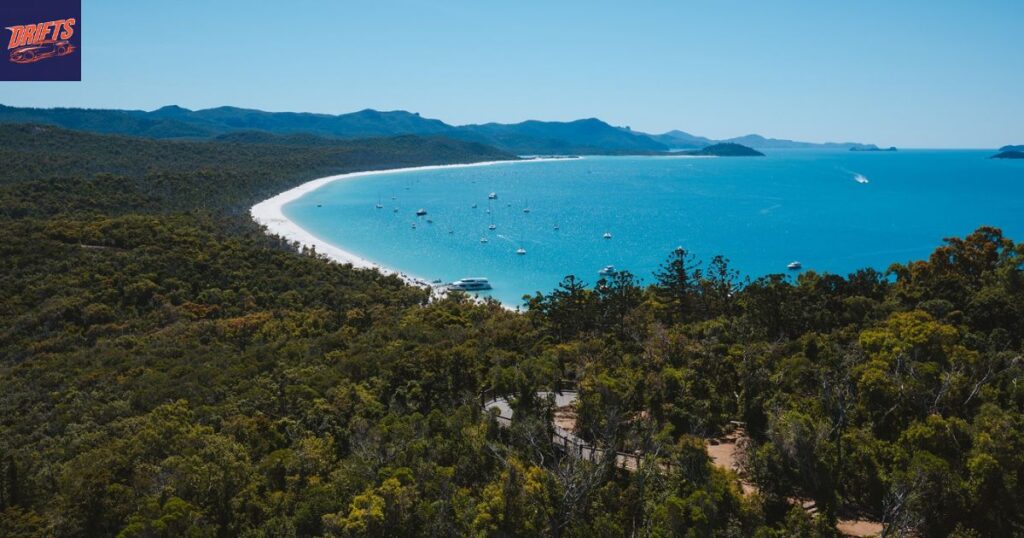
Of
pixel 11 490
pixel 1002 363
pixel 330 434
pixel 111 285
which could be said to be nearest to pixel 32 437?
pixel 11 490

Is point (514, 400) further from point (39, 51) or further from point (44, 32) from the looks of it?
point (39, 51)

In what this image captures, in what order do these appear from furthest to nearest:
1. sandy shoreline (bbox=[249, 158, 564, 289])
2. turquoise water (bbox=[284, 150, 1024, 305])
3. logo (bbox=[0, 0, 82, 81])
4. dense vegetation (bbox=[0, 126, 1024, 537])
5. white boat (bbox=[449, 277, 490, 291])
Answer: turquoise water (bbox=[284, 150, 1024, 305]) < sandy shoreline (bbox=[249, 158, 564, 289]) < white boat (bbox=[449, 277, 490, 291]) < logo (bbox=[0, 0, 82, 81]) < dense vegetation (bbox=[0, 126, 1024, 537])

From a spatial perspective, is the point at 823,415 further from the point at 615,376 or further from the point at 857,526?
the point at 615,376

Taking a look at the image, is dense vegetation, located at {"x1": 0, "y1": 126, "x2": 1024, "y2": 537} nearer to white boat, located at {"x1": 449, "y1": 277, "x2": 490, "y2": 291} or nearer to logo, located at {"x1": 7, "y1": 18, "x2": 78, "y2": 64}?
white boat, located at {"x1": 449, "y1": 277, "x2": 490, "y2": 291}

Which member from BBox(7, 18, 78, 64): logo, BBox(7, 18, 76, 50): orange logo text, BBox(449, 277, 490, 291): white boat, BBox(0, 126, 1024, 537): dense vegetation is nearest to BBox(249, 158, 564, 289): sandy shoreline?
BBox(449, 277, 490, 291): white boat

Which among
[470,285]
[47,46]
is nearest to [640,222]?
[470,285]
